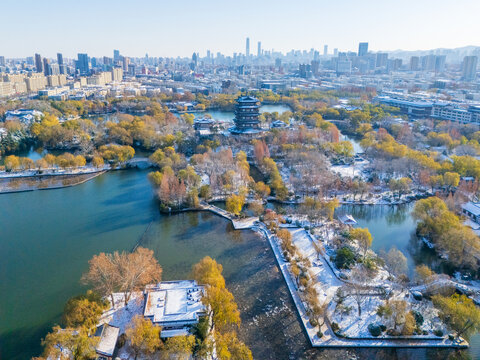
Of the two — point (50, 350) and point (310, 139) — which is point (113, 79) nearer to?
point (310, 139)

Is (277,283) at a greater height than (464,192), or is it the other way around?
(464,192)

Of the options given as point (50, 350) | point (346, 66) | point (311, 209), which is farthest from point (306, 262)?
point (346, 66)

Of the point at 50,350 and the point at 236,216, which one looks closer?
the point at 50,350

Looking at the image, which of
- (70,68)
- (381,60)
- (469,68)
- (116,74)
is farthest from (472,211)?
(70,68)

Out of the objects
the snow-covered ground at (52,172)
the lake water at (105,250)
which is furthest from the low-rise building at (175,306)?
the snow-covered ground at (52,172)

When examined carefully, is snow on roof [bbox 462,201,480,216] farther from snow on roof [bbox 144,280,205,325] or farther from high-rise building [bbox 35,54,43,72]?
high-rise building [bbox 35,54,43,72]
